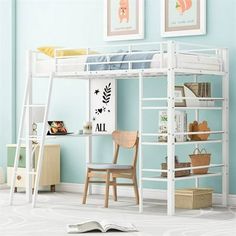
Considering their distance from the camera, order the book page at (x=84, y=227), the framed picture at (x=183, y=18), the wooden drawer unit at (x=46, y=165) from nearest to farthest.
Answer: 1. the book page at (x=84, y=227)
2. the framed picture at (x=183, y=18)
3. the wooden drawer unit at (x=46, y=165)

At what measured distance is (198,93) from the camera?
22.6 feet

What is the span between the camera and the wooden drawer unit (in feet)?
26.7

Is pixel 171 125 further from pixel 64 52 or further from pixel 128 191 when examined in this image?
pixel 128 191

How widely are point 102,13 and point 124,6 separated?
389 mm

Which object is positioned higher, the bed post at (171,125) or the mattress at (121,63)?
the mattress at (121,63)

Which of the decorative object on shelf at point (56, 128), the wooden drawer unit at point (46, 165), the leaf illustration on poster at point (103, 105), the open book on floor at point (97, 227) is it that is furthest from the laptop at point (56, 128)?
the open book on floor at point (97, 227)

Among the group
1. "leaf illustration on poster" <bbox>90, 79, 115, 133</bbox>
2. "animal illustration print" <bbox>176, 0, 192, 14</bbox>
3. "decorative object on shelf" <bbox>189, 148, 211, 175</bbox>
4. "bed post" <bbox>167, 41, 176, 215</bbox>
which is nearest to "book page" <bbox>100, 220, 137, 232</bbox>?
"bed post" <bbox>167, 41, 176, 215</bbox>

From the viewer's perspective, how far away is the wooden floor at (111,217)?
5527 millimetres

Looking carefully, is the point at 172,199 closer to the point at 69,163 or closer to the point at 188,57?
the point at 188,57

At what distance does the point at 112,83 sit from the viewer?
789cm

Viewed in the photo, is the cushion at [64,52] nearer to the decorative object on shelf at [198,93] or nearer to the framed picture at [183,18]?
the framed picture at [183,18]

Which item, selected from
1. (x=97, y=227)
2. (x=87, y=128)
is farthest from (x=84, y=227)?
(x=87, y=128)

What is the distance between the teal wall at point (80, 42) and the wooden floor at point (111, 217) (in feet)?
2.43

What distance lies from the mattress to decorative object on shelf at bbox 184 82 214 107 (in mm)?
196
